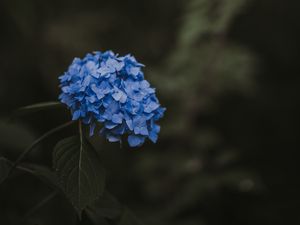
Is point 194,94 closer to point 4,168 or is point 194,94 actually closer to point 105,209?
point 105,209

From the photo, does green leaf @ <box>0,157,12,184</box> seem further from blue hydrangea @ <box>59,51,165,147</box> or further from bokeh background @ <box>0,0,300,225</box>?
bokeh background @ <box>0,0,300,225</box>

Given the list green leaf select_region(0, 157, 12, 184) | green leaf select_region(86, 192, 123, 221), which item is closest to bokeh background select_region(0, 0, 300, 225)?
green leaf select_region(86, 192, 123, 221)

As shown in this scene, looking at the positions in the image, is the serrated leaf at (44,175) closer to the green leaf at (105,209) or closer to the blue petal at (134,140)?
the green leaf at (105,209)

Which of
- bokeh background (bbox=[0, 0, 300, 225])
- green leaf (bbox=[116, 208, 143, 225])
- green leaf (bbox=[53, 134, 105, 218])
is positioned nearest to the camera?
green leaf (bbox=[53, 134, 105, 218])

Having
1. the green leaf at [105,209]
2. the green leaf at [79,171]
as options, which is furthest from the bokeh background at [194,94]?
the green leaf at [79,171]

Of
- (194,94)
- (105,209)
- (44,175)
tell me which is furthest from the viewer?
(194,94)

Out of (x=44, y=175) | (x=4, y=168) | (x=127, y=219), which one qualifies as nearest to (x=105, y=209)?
(x=127, y=219)

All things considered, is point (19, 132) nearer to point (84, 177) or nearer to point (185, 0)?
point (84, 177)

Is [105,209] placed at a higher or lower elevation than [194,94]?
lower

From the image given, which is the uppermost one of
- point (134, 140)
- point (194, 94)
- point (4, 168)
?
point (194, 94)
